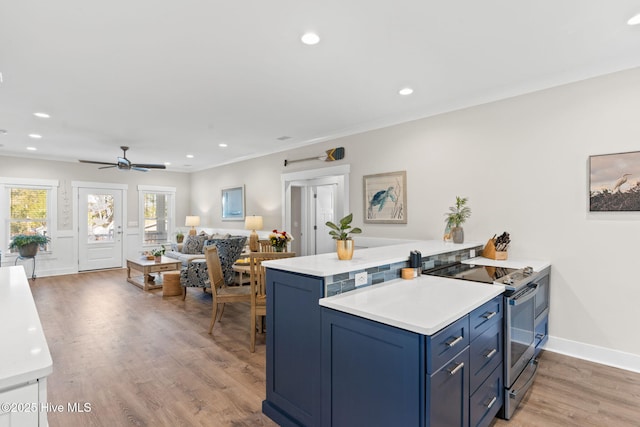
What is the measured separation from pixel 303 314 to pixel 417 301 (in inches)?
26.5

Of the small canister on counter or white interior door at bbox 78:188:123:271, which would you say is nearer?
the small canister on counter

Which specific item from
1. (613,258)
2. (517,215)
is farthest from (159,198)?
(613,258)

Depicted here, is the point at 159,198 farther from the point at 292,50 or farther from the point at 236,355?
the point at 292,50

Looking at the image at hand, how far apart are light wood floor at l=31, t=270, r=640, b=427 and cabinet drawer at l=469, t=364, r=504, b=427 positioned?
20 centimetres

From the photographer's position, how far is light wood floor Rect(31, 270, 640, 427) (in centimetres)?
221

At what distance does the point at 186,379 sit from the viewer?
270 cm

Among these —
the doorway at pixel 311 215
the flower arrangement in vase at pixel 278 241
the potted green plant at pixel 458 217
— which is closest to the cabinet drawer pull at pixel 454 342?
the potted green plant at pixel 458 217

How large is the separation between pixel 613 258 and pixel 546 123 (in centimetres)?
139

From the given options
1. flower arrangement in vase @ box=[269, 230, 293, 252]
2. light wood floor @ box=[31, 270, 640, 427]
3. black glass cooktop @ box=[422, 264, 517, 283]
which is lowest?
light wood floor @ box=[31, 270, 640, 427]

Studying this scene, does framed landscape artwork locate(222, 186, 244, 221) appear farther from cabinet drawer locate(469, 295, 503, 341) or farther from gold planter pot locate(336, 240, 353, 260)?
cabinet drawer locate(469, 295, 503, 341)

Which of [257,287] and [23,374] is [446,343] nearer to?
[23,374]

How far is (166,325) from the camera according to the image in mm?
3961

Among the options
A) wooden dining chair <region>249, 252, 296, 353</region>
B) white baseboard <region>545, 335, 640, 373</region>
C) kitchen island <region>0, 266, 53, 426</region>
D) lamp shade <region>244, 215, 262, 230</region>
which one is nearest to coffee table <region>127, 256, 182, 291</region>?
lamp shade <region>244, 215, 262, 230</region>

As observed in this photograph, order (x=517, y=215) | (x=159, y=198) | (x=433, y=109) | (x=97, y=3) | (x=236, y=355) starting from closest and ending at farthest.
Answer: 1. (x=97, y=3)
2. (x=236, y=355)
3. (x=517, y=215)
4. (x=433, y=109)
5. (x=159, y=198)
